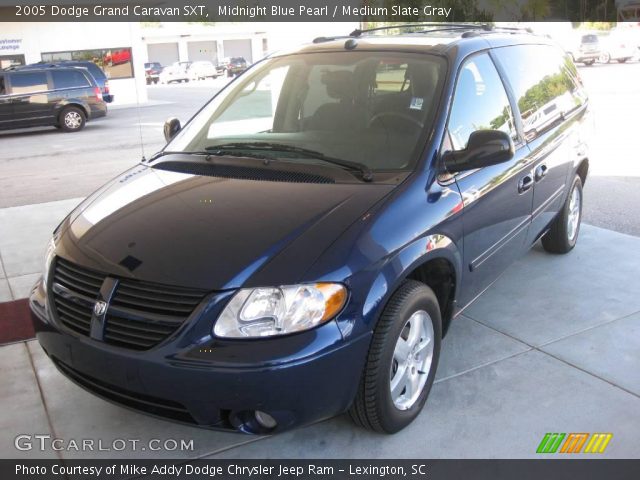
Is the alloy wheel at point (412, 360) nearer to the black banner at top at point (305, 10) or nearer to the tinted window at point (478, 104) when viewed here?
the tinted window at point (478, 104)

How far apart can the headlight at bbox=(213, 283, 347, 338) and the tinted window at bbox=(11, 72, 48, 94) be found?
→ 1643 cm

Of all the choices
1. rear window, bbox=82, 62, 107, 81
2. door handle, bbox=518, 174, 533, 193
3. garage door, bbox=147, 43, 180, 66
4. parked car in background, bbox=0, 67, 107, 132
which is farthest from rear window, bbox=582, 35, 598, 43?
garage door, bbox=147, 43, 180, 66

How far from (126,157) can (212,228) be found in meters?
9.73

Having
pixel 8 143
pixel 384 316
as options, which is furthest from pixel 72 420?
pixel 8 143

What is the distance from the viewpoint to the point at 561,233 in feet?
17.5

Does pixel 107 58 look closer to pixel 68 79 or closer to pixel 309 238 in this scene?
pixel 68 79

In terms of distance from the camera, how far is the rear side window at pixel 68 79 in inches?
682

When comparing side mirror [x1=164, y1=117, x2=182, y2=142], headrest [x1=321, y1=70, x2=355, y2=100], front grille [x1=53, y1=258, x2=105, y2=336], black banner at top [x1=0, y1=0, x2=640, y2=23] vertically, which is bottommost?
front grille [x1=53, y1=258, x2=105, y2=336]

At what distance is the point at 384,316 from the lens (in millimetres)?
2816

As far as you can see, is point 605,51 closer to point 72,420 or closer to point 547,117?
point 547,117

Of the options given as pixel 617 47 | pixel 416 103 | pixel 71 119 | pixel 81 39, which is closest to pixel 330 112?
pixel 416 103

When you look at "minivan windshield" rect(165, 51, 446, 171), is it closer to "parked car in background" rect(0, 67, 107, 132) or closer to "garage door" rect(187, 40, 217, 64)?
"parked car in background" rect(0, 67, 107, 132)

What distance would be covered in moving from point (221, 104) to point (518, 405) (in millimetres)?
2512

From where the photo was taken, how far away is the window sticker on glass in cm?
346
